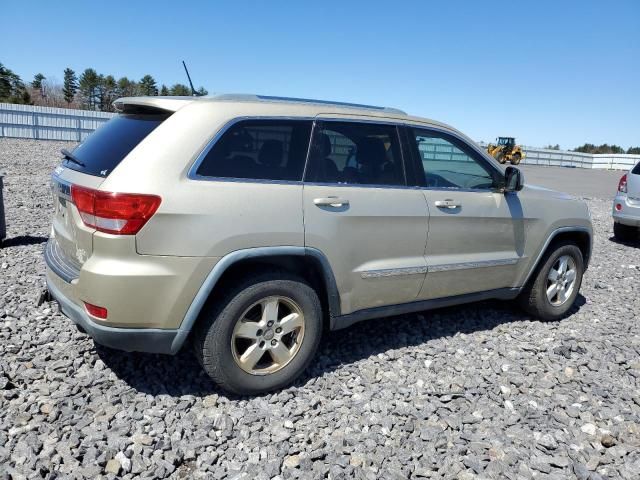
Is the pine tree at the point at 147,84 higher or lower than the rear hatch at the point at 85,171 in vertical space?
higher

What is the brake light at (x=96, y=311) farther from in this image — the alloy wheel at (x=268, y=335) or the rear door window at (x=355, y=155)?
the rear door window at (x=355, y=155)

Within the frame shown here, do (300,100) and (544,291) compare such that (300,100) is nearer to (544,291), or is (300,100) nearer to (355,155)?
(355,155)

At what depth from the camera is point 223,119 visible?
9.44ft

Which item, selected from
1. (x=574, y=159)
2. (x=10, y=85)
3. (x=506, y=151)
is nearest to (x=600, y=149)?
(x=574, y=159)

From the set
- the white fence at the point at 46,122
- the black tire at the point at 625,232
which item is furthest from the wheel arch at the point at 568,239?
the white fence at the point at 46,122

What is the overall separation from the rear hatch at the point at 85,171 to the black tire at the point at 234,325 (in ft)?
2.60

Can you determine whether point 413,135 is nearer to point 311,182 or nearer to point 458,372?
point 311,182

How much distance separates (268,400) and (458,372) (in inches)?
56.9

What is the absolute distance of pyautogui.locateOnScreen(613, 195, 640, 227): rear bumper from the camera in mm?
8469

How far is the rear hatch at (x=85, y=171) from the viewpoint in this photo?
8.98 feet

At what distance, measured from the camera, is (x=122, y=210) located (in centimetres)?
254

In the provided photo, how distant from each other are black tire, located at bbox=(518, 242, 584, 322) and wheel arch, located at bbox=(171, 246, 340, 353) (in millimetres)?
2208

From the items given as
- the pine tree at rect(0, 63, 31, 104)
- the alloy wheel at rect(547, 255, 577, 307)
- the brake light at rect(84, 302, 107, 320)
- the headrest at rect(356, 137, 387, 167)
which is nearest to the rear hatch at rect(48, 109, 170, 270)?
the brake light at rect(84, 302, 107, 320)

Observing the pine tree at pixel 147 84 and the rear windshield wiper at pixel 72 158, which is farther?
the pine tree at pixel 147 84
